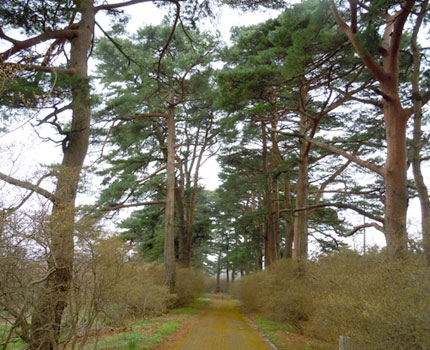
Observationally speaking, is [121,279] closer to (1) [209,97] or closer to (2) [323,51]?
(2) [323,51]

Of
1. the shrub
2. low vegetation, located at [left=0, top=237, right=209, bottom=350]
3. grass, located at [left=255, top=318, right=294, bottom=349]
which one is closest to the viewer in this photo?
the shrub

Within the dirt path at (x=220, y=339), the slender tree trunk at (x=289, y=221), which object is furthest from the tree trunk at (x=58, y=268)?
the slender tree trunk at (x=289, y=221)

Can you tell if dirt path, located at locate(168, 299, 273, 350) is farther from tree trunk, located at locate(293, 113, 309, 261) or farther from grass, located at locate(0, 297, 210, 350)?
tree trunk, located at locate(293, 113, 309, 261)

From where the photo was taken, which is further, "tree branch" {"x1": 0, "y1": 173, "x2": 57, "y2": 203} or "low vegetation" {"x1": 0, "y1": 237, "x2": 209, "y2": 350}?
"tree branch" {"x1": 0, "y1": 173, "x2": 57, "y2": 203}

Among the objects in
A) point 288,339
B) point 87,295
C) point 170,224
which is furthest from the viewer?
point 170,224

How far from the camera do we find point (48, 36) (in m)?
7.77

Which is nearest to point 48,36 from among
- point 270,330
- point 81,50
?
point 81,50

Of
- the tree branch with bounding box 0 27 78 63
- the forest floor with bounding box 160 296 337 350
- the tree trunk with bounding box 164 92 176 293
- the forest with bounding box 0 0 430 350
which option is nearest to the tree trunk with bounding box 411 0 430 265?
the forest with bounding box 0 0 430 350

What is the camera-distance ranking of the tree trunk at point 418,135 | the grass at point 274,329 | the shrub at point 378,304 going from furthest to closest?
the grass at point 274,329 < the tree trunk at point 418,135 < the shrub at point 378,304

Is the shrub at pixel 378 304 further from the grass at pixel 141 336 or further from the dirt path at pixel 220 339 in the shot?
the grass at pixel 141 336

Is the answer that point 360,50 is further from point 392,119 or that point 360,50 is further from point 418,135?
point 418,135

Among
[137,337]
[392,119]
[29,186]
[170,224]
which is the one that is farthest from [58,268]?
[170,224]

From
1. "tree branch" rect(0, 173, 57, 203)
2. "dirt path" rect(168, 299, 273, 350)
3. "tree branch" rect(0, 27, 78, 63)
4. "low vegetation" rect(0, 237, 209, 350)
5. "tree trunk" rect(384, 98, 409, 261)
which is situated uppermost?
"tree branch" rect(0, 27, 78, 63)

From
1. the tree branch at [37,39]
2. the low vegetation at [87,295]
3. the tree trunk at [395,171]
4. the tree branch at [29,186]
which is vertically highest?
the tree branch at [37,39]
